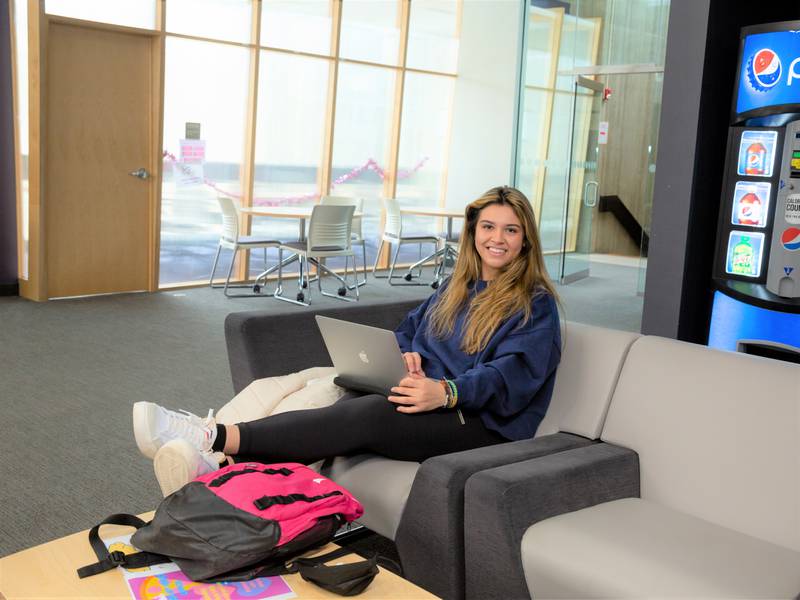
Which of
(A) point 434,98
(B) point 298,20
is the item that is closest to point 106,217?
(B) point 298,20

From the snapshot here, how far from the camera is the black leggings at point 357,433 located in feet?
7.78

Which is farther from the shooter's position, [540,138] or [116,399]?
[540,138]

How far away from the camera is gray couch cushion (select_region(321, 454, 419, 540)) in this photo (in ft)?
7.64

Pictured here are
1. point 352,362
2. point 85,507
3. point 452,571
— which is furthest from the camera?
point 85,507

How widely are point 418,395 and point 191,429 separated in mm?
627

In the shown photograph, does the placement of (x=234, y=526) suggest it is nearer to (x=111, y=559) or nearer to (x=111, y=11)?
(x=111, y=559)

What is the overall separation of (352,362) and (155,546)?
3.04 ft

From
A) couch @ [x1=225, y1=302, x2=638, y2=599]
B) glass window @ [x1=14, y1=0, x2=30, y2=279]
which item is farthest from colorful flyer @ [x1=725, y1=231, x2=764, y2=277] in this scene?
glass window @ [x1=14, y1=0, x2=30, y2=279]

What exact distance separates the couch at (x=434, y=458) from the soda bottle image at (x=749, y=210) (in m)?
2.15

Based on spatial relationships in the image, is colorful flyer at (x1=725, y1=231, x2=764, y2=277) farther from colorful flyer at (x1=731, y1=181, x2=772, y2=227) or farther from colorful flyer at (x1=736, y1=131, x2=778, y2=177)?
colorful flyer at (x1=736, y1=131, x2=778, y2=177)

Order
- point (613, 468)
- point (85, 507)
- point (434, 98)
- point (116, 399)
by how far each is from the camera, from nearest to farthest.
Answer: point (613, 468), point (85, 507), point (116, 399), point (434, 98)

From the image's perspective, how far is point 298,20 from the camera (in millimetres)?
8734

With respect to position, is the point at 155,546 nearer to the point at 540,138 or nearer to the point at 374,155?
the point at 540,138

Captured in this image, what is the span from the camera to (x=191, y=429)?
229 cm
